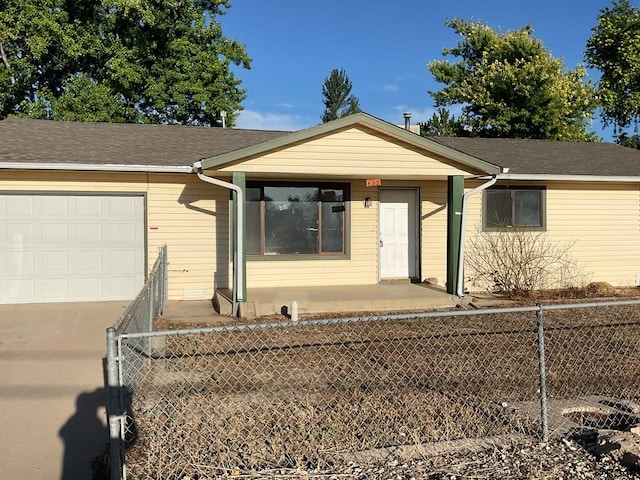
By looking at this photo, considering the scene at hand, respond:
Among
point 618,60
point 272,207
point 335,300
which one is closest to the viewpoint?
point 335,300

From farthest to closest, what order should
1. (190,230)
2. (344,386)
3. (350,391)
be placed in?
(190,230) → (344,386) → (350,391)

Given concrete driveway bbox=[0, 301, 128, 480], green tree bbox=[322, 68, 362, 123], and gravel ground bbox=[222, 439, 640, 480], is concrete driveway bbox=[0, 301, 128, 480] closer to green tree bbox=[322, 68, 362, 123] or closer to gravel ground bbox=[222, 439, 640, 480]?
gravel ground bbox=[222, 439, 640, 480]

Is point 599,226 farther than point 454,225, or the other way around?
point 599,226

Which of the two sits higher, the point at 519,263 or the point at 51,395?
the point at 519,263

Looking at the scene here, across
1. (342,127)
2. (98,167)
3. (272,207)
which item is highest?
(342,127)

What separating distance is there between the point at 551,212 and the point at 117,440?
11.3m

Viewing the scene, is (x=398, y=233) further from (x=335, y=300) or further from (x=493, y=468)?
(x=493, y=468)

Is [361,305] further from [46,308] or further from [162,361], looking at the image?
[46,308]

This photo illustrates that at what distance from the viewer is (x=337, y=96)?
1987 inches

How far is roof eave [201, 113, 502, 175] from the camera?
8602mm

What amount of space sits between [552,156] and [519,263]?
4002mm

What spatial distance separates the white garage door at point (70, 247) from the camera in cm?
958

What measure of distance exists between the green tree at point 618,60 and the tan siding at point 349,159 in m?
24.0

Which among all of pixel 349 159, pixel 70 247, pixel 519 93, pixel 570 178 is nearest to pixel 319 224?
pixel 349 159
